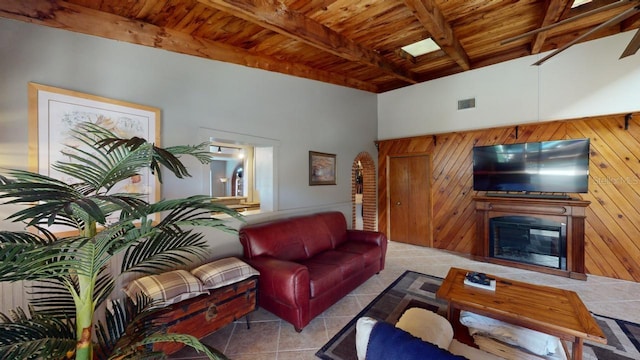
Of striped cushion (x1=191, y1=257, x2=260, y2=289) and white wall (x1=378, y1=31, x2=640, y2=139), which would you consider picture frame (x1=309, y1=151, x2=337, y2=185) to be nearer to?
white wall (x1=378, y1=31, x2=640, y2=139)

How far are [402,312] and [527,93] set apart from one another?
384 cm

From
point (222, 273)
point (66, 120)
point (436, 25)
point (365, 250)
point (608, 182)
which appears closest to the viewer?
point (66, 120)

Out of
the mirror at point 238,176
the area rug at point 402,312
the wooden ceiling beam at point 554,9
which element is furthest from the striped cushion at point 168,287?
the wooden ceiling beam at point 554,9

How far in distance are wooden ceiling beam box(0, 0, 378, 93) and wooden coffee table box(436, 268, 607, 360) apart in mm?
3367

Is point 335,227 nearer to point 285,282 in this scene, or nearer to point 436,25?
point 285,282

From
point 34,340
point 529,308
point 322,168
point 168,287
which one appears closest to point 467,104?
point 322,168

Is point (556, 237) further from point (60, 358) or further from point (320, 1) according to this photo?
point (60, 358)

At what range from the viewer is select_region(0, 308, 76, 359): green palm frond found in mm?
769

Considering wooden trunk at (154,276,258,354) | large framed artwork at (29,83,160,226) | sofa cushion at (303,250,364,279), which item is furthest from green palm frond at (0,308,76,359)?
sofa cushion at (303,250,364,279)

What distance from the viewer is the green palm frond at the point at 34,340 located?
2.52ft

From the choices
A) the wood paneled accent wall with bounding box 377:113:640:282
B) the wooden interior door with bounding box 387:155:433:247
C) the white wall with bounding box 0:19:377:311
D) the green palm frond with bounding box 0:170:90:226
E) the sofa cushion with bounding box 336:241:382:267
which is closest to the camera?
the green palm frond with bounding box 0:170:90:226

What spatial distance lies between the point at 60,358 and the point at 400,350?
118 centimetres

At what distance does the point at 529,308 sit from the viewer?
1.86m

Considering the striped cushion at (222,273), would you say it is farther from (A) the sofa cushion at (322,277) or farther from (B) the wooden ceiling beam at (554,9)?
(B) the wooden ceiling beam at (554,9)
